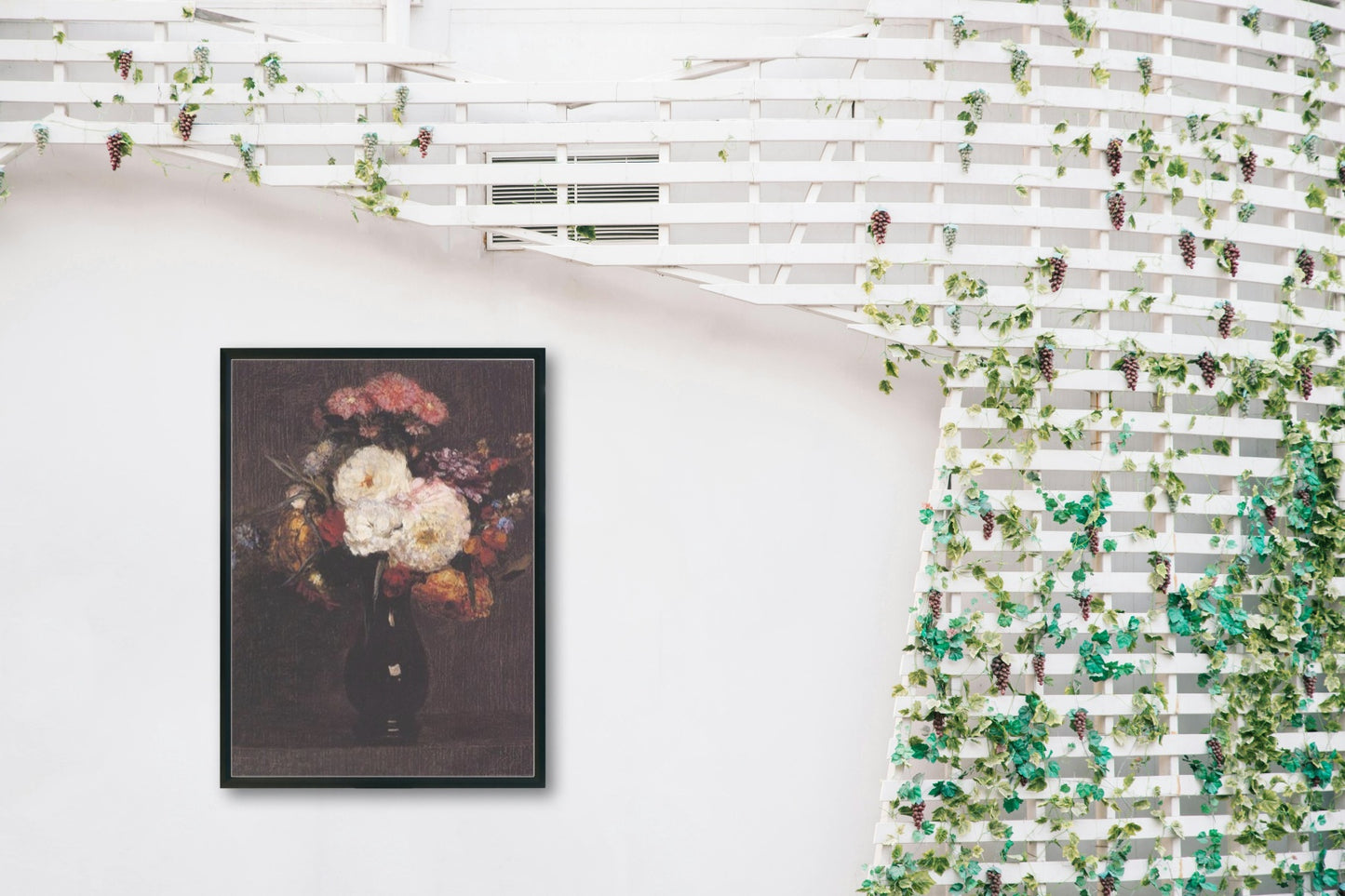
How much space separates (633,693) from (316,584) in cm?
98

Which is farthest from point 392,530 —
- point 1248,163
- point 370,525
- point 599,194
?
point 1248,163

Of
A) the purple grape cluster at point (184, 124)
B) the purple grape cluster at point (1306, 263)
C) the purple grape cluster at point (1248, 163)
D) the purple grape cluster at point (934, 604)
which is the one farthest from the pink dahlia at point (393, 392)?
the purple grape cluster at point (1306, 263)

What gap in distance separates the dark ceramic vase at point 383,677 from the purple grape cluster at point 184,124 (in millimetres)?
1321

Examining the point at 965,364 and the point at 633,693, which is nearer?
the point at 965,364

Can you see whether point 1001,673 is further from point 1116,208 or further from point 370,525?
point 370,525

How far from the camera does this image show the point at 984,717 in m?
2.75

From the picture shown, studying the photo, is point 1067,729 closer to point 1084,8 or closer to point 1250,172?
point 1250,172

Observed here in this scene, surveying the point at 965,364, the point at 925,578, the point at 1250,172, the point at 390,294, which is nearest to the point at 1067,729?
the point at 925,578

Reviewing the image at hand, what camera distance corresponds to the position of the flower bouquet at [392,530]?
2951 mm

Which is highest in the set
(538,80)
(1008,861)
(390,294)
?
(538,80)

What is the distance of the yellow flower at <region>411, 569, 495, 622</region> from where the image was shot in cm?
295

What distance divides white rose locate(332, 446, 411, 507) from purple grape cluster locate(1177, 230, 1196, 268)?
7.60 ft

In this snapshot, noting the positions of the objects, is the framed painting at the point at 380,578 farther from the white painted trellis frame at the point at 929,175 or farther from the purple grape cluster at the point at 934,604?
the purple grape cluster at the point at 934,604

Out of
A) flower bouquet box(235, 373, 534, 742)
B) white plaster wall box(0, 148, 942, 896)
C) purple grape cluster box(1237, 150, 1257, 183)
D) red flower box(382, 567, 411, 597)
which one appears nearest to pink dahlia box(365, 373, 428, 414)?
flower bouquet box(235, 373, 534, 742)
